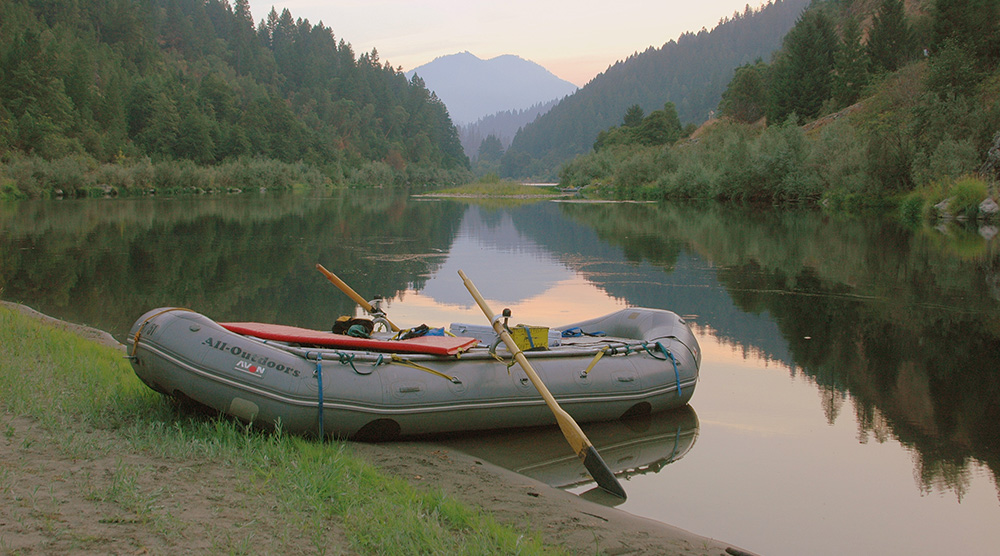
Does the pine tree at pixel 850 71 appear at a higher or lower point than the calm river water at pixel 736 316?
higher

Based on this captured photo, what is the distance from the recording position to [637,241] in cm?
2352

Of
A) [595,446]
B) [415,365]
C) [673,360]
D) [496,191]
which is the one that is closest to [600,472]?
[595,446]

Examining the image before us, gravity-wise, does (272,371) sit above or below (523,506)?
above

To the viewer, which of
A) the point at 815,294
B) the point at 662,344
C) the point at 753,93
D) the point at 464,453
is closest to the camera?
the point at 464,453

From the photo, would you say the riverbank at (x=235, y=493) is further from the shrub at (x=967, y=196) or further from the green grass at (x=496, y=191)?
the green grass at (x=496, y=191)

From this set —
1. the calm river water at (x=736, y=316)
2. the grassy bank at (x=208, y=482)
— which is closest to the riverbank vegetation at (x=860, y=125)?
the calm river water at (x=736, y=316)

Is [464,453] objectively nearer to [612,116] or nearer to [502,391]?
[502,391]

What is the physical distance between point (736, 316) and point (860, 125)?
36.7 m

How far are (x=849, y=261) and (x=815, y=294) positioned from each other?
4.70 m

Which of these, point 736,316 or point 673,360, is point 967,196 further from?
point 673,360

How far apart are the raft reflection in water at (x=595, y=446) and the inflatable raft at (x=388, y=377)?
0.13m

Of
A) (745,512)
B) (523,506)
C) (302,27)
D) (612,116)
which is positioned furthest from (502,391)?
(612,116)

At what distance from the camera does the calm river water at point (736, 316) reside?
5.81 m

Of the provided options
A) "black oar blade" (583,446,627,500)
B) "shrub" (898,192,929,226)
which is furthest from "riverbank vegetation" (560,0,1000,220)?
"black oar blade" (583,446,627,500)
